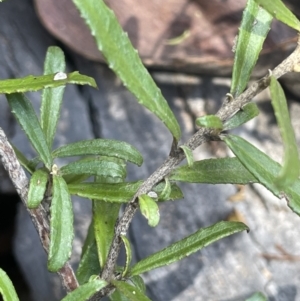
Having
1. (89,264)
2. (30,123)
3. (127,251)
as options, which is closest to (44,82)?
(30,123)

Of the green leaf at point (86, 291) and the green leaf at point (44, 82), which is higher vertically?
the green leaf at point (44, 82)

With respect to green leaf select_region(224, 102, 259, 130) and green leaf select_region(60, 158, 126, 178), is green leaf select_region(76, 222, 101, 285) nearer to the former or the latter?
green leaf select_region(60, 158, 126, 178)

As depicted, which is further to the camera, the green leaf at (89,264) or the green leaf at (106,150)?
the green leaf at (89,264)

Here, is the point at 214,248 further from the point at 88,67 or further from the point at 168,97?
the point at 88,67

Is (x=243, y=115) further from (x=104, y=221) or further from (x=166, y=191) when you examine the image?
(x=104, y=221)

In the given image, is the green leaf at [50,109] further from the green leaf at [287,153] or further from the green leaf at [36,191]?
the green leaf at [287,153]

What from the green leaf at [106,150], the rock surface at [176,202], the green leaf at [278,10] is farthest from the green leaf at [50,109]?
the rock surface at [176,202]
